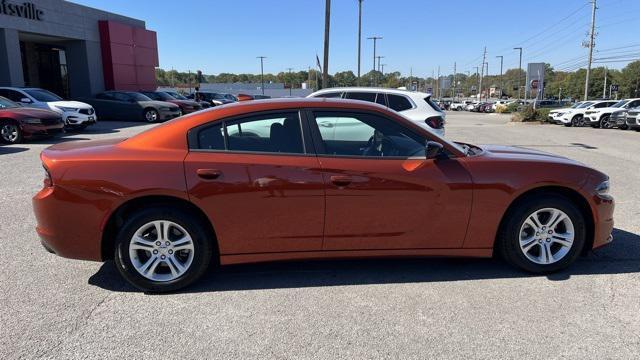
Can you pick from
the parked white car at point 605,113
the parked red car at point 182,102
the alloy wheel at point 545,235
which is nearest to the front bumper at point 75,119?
the parked red car at point 182,102

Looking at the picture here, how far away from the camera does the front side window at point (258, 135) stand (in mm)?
3926

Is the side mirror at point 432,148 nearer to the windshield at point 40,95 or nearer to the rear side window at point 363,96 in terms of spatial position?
the rear side window at point 363,96

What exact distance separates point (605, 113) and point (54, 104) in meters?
25.5

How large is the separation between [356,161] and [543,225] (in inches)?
67.3

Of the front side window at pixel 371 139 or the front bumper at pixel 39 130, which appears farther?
the front bumper at pixel 39 130

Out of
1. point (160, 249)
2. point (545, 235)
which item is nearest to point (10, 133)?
point (160, 249)

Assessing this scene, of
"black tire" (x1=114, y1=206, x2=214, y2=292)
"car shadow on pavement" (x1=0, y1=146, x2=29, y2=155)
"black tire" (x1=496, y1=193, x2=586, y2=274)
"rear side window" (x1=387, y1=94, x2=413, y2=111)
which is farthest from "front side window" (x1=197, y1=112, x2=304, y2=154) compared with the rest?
"car shadow on pavement" (x1=0, y1=146, x2=29, y2=155)

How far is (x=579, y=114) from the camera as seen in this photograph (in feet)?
89.9

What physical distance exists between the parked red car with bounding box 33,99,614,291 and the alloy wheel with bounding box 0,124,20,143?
11.4 meters

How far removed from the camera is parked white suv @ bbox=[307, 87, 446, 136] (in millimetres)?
9438

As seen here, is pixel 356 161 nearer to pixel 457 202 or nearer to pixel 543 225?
pixel 457 202

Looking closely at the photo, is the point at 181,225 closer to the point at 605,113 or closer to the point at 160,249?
the point at 160,249

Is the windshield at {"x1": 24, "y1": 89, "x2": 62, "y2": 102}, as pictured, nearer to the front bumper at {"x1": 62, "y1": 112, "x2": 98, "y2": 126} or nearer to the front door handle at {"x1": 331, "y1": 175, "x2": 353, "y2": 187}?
the front bumper at {"x1": 62, "y1": 112, "x2": 98, "y2": 126}

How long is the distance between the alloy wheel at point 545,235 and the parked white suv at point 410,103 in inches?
207
